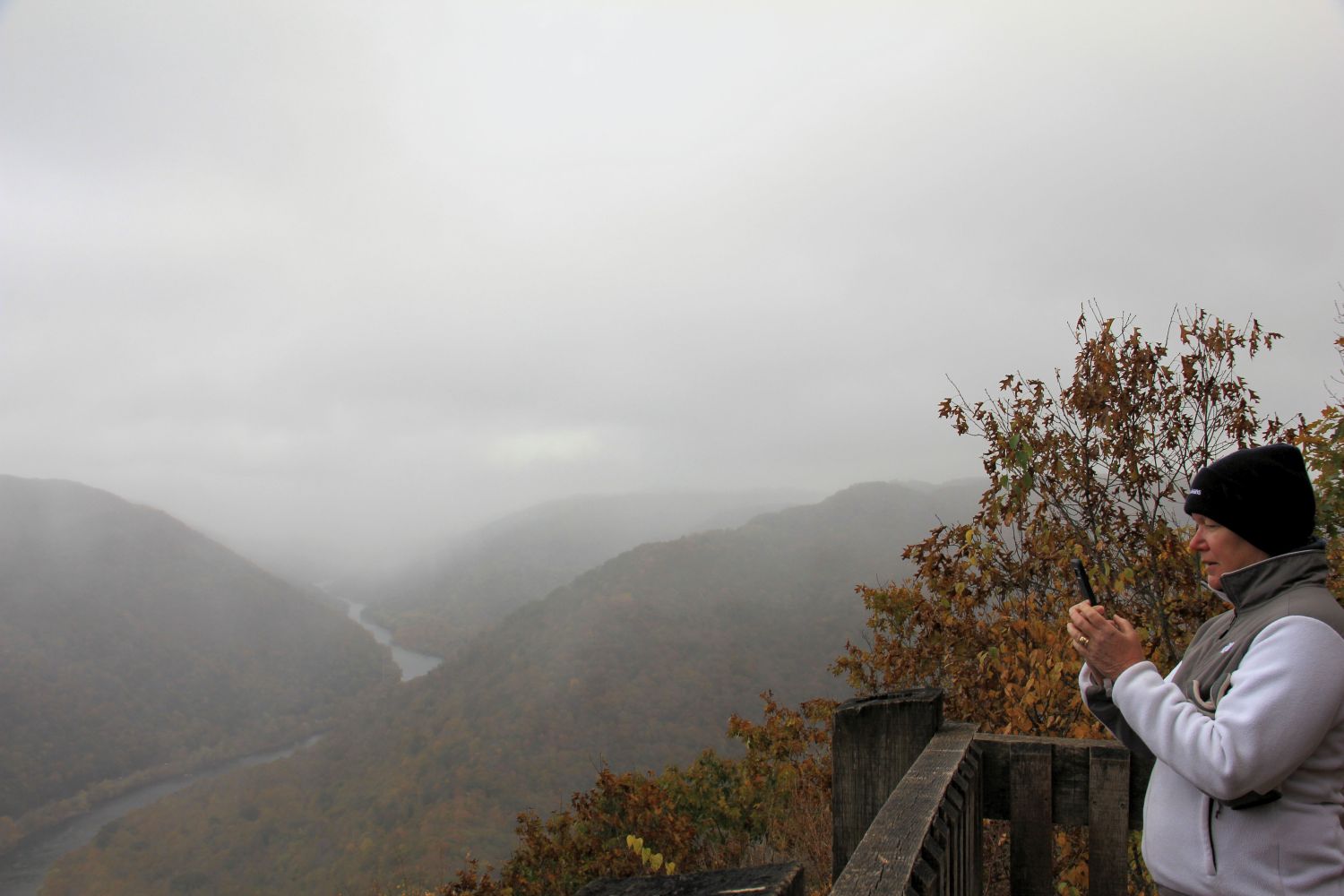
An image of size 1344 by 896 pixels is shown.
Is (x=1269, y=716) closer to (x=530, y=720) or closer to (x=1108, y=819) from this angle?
(x=1108, y=819)

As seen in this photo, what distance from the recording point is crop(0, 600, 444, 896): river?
6906cm

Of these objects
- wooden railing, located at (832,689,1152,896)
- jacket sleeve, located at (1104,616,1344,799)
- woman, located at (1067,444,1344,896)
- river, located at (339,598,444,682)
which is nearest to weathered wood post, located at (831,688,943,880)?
wooden railing, located at (832,689,1152,896)

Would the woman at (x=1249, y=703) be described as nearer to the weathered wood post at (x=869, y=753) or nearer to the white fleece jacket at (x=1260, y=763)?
the white fleece jacket at (x=1260, y=763)

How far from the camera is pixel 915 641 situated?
6.07 metres

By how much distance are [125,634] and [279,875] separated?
222 ft

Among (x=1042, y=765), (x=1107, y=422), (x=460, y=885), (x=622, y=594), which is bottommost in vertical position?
(x=622, y=594)

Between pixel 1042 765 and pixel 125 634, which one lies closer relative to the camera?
pixel 1042 765

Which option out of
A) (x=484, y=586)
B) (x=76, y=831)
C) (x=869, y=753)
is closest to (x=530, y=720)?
(x=76, y=831)

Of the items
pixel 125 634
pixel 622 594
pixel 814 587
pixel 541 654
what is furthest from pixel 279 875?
pixel 125 634

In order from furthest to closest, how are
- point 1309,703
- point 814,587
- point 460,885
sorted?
point 814,587
point 460,885
point 1309,703

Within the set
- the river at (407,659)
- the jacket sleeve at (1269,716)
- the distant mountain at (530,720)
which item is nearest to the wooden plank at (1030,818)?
the jacket sleeve at (1269,716)

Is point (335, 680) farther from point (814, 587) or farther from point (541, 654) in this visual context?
point (814, 587)

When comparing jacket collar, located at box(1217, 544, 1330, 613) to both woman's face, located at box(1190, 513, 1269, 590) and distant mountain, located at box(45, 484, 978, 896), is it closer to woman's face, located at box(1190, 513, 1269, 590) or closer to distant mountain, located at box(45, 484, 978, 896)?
woman's face, located at box(1190, 513, 1269, 590)

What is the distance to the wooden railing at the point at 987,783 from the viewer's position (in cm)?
189
